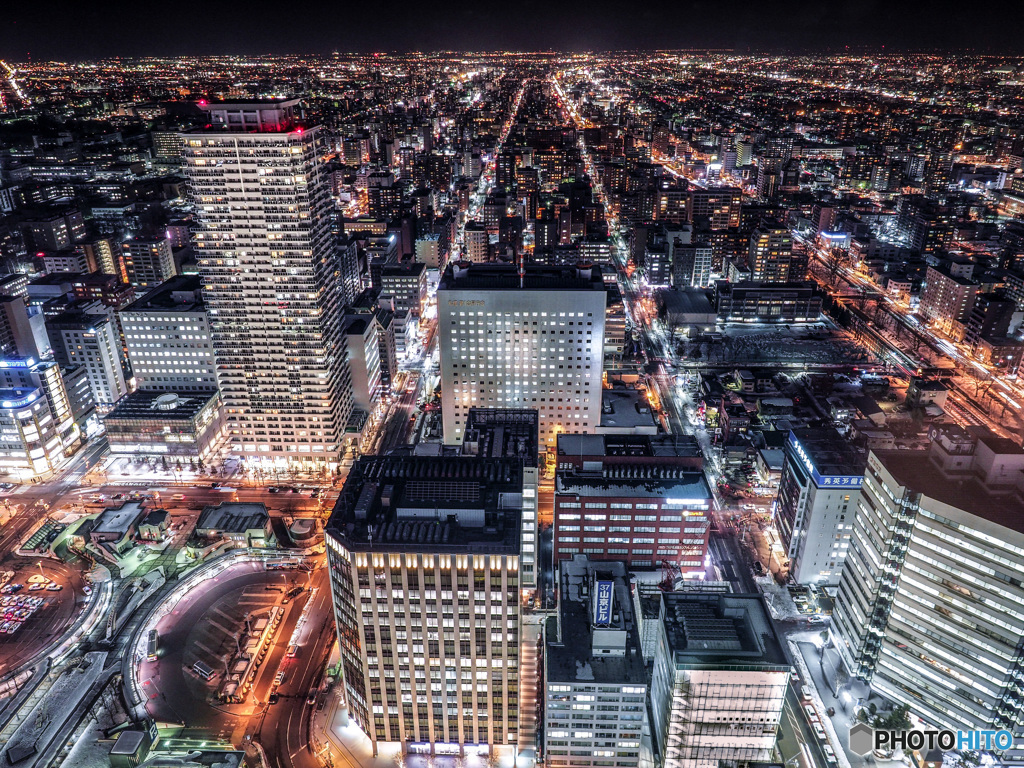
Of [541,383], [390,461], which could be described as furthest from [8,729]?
[541,383]

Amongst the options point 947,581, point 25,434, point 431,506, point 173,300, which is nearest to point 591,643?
point 431,506

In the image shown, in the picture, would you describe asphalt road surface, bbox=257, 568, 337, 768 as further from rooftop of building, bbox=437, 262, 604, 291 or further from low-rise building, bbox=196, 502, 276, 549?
rooftop of building, bbox=437, 262, 604, 291

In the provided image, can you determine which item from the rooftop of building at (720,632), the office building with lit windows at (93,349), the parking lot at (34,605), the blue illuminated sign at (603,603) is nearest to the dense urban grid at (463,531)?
the rooftop of building at (720,632)

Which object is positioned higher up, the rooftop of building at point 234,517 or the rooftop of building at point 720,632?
the rooftop of building at point 720,632

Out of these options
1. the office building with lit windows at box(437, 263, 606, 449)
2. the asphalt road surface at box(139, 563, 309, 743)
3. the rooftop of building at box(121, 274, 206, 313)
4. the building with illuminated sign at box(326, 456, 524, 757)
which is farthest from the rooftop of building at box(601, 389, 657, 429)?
the rooftop of building at box(121, 274, 206, 313)

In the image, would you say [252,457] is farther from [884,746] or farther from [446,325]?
[884,746]

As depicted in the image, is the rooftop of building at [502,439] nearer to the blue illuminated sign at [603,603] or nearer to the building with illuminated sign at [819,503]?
the blue illuminated sign at [603,603]

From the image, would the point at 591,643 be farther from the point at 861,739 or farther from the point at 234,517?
the point at 234,517
